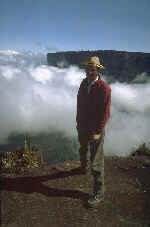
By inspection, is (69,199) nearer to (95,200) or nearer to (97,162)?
(95,200)

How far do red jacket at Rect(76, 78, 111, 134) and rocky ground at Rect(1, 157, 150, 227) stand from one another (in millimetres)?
1586

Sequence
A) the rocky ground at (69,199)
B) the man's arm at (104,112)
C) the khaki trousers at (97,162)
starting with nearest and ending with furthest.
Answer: the rocky ground at (69,199)
the man's arm at (104,112)
the khaki trousers at (97,162)

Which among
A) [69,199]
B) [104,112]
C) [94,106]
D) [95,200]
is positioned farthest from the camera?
[69,199]

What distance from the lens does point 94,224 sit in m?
4.87

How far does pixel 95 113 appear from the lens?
17.4 ft

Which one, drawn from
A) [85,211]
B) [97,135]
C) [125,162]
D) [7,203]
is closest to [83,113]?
[97,135]

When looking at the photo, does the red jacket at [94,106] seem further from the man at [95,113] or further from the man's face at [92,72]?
the man's face at [92,72]

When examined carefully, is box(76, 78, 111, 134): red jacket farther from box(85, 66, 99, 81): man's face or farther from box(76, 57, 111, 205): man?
box(85, 66, 99, 81): man's face

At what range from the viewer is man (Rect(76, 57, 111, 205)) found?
5132mm

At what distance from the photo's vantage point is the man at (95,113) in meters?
5.13

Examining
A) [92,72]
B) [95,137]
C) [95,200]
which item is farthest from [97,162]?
[92,72]

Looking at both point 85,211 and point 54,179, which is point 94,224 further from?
point 54,179

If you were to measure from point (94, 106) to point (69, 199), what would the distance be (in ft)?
6.98

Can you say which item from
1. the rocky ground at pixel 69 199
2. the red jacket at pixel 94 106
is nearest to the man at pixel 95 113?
the red jacket at pixel 94 106
